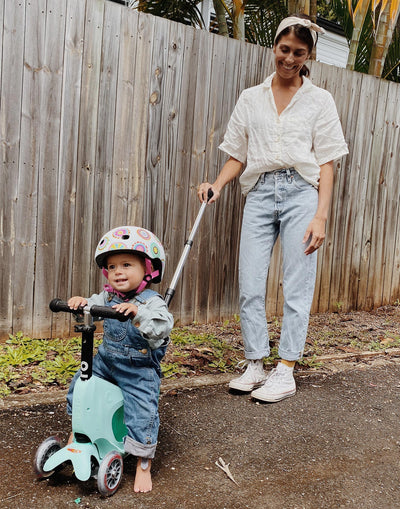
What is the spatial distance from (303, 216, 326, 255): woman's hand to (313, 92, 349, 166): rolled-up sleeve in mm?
392

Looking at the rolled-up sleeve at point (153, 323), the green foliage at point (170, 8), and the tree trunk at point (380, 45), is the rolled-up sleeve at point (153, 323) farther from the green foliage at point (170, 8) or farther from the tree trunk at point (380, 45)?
the green foliage at point (170, 8)

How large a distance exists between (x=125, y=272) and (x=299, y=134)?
5.25ft

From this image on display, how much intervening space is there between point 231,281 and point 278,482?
A: 259cm

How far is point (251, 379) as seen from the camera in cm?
379

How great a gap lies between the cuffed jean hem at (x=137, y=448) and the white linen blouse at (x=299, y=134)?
190cm

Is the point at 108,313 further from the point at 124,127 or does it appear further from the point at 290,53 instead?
the point at 124,127

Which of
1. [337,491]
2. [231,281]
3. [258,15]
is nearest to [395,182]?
[231,281]

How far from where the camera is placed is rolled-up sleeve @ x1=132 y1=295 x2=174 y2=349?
8.02 ft

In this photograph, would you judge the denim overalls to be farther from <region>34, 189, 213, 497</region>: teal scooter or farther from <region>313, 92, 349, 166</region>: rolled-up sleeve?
<region>313, 92, 349, 166</region>: rolled-up sleeve

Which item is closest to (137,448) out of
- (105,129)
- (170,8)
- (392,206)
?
(105,129)

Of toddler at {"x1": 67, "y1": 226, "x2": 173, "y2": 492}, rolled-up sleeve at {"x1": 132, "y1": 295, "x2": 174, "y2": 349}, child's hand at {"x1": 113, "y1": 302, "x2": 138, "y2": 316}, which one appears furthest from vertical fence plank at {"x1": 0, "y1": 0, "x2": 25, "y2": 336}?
child's hand at {"x1": 113, "y1": 302, "x2": 138, "y2": 316}

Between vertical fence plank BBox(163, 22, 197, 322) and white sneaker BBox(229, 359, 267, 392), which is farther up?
vertical fence plank BBox(163, 22, 197, 322)

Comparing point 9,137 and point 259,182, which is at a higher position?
point 9,137

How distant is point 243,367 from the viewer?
13.9 feet
